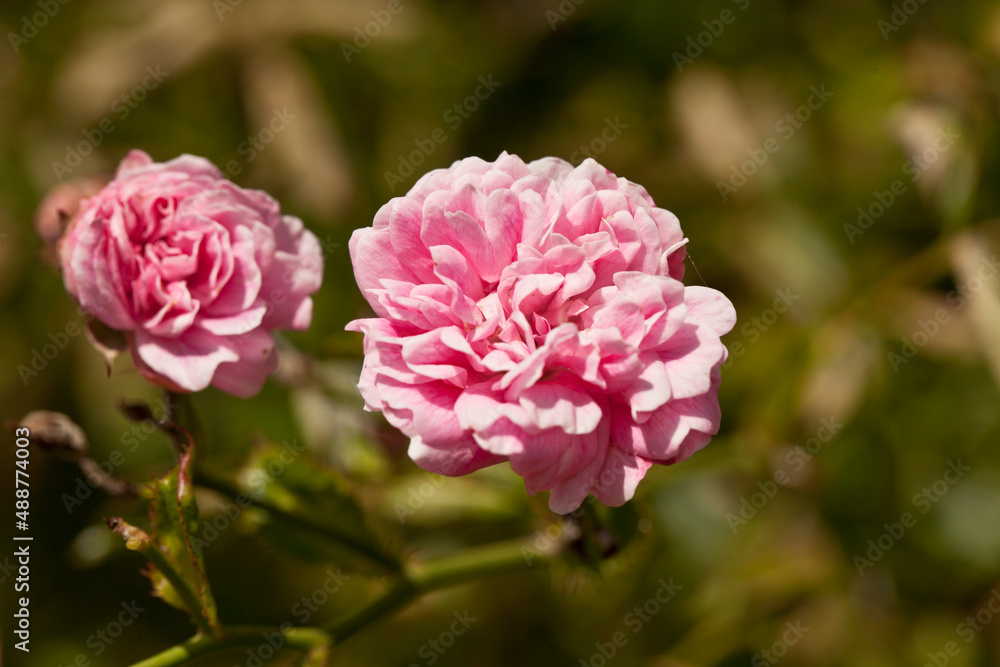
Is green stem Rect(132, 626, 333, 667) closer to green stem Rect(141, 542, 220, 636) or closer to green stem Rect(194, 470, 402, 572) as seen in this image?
green stem Rect(141, 542, 220, 636)

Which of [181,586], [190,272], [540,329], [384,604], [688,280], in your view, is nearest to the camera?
[540,329]

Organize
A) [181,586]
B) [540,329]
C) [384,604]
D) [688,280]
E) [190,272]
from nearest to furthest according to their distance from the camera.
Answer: [540,329] < [181,586] < [190,272] < [384,604] < [688,280]

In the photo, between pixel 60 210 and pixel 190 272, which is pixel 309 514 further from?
pixel 60 210

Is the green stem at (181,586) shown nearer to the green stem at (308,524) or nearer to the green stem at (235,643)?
the green stem at (235,643)

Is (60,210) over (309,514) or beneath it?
over

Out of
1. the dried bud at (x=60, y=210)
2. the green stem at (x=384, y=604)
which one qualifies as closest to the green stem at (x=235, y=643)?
the green stem at (x=384, y=604)

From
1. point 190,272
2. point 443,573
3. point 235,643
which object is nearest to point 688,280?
point 443,573

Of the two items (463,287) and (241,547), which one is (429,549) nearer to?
(241,547)
